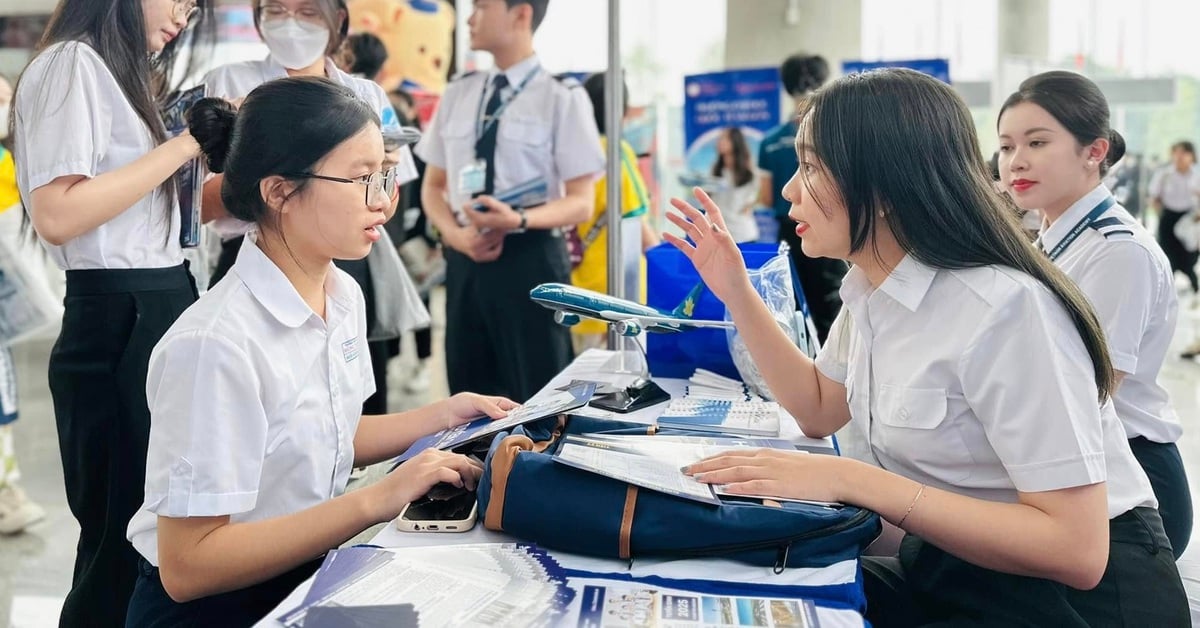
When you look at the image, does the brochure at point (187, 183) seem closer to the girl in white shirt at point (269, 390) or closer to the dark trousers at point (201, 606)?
the girl in white shirt at point (269, 390)

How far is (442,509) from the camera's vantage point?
1.31 metres

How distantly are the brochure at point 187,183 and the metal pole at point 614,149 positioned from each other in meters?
1.06

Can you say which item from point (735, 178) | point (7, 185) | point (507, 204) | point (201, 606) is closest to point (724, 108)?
point (735, 178)

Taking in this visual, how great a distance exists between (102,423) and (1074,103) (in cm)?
199

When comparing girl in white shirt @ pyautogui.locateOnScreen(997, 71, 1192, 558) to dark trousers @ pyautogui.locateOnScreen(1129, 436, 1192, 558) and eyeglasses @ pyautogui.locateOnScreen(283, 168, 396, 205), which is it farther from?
eyeglasses @ pyautogui.locateOnScreen(283, 168, 396, 205)

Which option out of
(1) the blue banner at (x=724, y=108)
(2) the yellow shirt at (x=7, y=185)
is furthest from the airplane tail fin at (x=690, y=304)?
(1) the blue banner at (x=724, y=108)

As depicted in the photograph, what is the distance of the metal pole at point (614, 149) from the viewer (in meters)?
2.68

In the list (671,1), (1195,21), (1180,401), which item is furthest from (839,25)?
(1180,401)

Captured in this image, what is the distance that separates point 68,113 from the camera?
1.80 meters

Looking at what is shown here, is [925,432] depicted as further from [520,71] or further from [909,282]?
[520,71]

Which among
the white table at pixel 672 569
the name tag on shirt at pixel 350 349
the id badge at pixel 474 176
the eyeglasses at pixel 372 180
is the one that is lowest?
the white table at pixel 672 569

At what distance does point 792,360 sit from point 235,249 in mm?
1540

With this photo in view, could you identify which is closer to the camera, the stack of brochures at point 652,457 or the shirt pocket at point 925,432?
the stack of brochures at point 652,457

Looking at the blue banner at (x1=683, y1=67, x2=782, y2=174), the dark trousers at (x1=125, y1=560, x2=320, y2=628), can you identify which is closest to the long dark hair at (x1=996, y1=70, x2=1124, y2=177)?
the dark trousers at (x1=125, y1=560, x2=320, y2=628)
